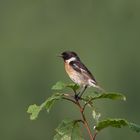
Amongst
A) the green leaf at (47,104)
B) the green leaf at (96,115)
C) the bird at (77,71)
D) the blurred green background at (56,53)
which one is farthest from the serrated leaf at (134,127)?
the blurred green background at (56,53)

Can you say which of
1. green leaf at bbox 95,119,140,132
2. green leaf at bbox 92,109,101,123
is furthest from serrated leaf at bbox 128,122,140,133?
green leaf at bbox 92,109,101,123

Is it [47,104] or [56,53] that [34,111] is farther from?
[56,53]

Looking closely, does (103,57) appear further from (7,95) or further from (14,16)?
(14,16)

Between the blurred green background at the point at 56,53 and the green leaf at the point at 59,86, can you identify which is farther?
the blurred green background at the point at 56,53

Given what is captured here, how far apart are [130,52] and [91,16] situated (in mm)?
10836

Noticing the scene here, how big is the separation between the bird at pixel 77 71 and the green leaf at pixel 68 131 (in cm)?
228

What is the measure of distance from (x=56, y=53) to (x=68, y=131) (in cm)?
3424

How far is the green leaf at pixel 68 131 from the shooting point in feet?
11.2

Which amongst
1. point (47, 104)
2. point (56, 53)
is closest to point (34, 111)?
point (47, 104)

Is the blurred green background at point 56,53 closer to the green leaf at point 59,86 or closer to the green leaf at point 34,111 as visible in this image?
the green leaf at point 59,86

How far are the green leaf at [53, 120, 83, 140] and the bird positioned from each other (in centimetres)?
228

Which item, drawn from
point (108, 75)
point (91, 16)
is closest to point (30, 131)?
point (108, 75)

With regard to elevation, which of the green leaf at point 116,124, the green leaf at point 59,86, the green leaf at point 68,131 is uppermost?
the green leaf at point 59,86

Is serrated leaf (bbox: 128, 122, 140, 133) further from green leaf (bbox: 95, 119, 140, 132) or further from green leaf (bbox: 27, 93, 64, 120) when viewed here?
green leaf (bbox: 27, 93, 64, 120)
